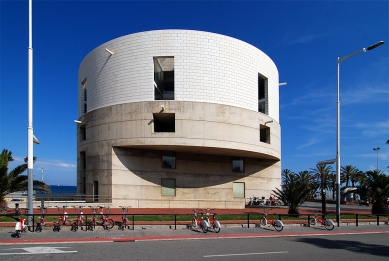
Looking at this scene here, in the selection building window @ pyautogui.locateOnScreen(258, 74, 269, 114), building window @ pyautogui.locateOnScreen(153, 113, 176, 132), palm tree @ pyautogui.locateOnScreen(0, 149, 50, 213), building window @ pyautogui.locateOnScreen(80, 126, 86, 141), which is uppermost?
building window @ pyautogui.locateOnScreen(258, 74, 269, 114)

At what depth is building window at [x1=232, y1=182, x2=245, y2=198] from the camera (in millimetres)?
33781

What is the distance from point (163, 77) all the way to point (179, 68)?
7.73m

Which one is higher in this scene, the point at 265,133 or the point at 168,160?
the point at 265,133

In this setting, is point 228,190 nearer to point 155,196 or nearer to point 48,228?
point 155,196

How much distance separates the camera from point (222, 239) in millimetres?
14711

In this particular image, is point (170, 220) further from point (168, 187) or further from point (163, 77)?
point (163, 77)

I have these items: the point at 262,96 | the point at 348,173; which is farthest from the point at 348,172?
the point at 262,96

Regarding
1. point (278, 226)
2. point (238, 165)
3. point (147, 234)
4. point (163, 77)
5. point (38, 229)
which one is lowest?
point (278, 226)

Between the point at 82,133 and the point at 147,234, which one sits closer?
the point at 147,234

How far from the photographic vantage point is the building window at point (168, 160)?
30638mm

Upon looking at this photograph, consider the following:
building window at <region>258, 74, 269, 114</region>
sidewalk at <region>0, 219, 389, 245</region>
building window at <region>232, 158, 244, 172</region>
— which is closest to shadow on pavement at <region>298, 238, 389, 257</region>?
sidewalk at <region>0, 219, 389, 245</region>

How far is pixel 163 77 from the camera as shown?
36281mm

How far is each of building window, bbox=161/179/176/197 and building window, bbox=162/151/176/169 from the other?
124cm

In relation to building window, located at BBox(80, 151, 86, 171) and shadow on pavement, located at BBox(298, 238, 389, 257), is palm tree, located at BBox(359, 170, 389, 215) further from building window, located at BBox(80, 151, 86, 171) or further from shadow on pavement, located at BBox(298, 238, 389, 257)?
building window, located at BBox(80, 151, 86, 171)
